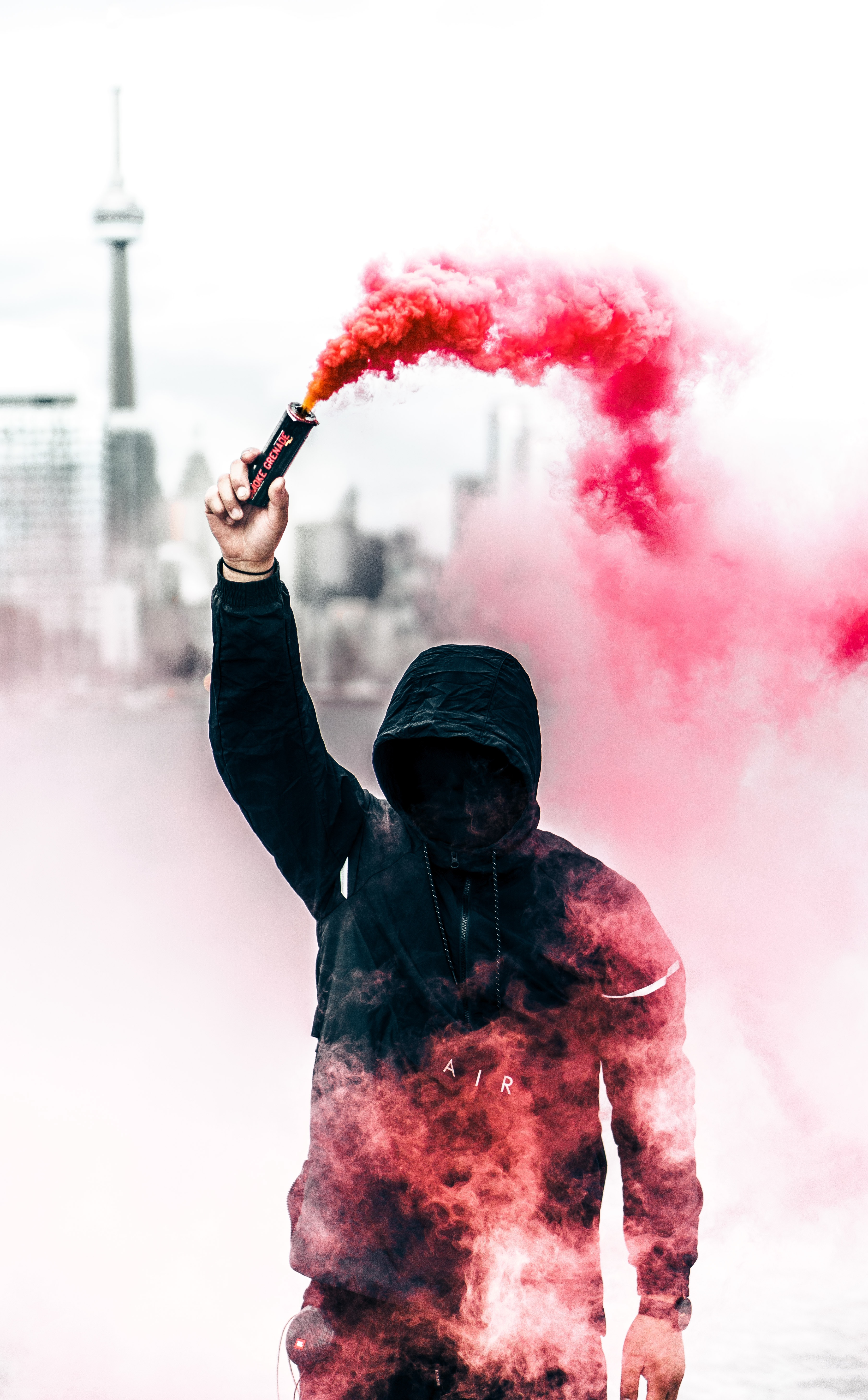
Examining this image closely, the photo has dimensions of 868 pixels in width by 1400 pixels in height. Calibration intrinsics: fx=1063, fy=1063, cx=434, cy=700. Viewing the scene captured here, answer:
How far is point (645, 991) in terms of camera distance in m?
2.23

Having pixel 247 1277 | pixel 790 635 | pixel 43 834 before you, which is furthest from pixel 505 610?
pixel 43 834

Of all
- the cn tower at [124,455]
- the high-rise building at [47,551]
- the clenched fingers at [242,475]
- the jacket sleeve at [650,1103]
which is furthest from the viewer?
the cn tower at [124,455]

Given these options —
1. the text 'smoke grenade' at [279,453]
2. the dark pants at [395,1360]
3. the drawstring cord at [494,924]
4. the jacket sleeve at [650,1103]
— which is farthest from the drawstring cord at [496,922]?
the text 'smoke grenade' at [279,453]

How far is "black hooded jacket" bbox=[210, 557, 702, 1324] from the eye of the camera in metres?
2.15

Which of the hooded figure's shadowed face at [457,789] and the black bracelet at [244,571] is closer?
the black bracelet at [244,571]

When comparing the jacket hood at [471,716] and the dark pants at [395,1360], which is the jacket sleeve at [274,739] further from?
the dark pants at [395,1360]

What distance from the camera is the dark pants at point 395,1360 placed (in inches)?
82.7

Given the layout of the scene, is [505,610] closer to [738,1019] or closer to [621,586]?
[621,586]

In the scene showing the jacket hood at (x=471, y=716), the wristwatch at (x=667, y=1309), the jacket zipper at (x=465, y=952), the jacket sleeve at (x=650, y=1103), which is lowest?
the wristwatch at (x=667, y=1309)

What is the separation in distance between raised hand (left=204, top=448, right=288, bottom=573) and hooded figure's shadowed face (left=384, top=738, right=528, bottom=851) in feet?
1.63

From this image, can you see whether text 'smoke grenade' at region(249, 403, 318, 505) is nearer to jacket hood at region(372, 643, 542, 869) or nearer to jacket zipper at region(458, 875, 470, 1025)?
jacket hood at region(372, 643, 542, 869)

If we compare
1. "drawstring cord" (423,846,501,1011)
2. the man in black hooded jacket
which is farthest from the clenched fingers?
"drawstring cord" (423,846,501,1011)

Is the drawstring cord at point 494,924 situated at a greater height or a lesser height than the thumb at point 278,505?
lesser

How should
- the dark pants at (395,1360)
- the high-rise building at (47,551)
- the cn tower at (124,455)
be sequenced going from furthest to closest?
1. the cn tower at (124,455)
2. the high-rise building at (47,551)
3. the dark pants at (395,1360)
